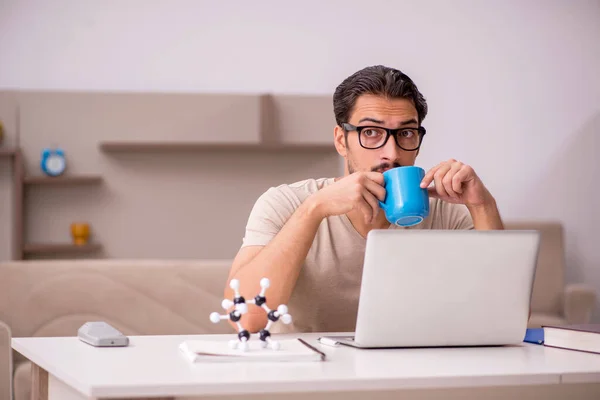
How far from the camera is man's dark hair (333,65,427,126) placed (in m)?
1.90

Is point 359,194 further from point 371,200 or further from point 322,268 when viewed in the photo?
point 322,268

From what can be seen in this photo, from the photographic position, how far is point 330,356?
120 cm

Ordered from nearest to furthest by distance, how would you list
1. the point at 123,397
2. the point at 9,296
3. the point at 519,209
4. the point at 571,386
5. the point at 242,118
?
1. the point at 123,397
2. the point at 571,386
3. the point at 9,296
4. the point at 242,118
5. the point at 519,209

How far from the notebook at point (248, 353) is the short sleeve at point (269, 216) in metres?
0.59

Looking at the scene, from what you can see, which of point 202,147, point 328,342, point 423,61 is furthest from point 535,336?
point 423,61

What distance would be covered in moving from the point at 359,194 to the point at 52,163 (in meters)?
3.66

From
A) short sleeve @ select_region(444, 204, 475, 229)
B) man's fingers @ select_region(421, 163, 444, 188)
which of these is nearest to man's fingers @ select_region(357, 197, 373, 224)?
man's fingers @ select_region(421, 163, 444, 188)

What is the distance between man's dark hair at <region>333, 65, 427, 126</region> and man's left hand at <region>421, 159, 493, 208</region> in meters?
0.33

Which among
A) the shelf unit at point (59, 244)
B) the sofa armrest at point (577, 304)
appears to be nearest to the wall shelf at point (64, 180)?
the shelf unit at point (59, 244)

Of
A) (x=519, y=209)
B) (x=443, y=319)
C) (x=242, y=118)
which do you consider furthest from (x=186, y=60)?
(x=443, y=319)

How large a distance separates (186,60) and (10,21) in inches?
46.3

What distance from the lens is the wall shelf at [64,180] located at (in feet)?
15.6

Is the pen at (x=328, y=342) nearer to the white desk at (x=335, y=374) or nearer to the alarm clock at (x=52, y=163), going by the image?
the white desk at (x=335, y=374)

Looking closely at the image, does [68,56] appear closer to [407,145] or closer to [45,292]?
[45,292]
